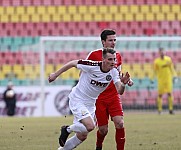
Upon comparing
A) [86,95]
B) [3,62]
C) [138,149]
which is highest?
[3,62]

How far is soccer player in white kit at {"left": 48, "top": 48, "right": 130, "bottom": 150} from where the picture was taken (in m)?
7.98

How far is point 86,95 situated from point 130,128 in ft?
21.6

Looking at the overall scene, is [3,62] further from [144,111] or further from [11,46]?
[144,111]

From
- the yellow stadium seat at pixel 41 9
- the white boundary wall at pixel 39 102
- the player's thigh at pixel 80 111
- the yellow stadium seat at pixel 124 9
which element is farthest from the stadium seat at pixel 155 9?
the player's thigh at pixel 80 111

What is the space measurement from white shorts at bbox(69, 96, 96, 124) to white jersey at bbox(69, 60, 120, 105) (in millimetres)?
51

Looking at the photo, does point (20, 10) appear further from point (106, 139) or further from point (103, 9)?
point (106, 139)

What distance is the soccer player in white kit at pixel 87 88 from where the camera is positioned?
314 inches

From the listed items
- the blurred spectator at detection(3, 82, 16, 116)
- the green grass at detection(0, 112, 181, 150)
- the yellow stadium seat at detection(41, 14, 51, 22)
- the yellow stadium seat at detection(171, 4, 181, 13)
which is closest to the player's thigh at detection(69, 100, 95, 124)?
the green grass at detection(0, 112, 181, 150)

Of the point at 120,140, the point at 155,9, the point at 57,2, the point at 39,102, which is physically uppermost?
the point at 57,2

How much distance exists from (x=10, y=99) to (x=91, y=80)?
13.8m

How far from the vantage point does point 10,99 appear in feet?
71.2

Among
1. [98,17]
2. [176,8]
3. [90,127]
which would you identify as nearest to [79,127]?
[90,127]

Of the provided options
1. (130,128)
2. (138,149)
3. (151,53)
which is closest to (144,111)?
(151,53)

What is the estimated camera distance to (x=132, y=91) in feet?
77.5
